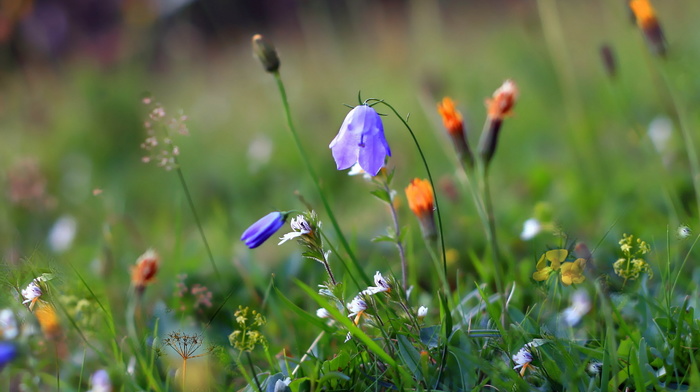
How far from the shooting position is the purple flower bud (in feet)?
3.92

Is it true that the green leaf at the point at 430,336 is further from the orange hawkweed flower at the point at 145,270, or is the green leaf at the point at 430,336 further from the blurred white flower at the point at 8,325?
the blurred white flower at the point at 8,325

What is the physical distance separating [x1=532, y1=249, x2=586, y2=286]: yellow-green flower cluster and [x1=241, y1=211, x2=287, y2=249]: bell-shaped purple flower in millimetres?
474

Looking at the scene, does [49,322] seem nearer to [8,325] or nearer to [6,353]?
[8,325]

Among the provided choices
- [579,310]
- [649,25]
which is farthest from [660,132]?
[579,310]

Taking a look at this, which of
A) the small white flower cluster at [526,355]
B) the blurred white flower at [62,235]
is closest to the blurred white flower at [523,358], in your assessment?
the small white flower cluster at [526,355]

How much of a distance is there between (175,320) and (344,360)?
0.67 m

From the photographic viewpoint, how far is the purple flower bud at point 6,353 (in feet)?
3.92

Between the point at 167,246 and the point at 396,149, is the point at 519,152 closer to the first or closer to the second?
the point at 396,149

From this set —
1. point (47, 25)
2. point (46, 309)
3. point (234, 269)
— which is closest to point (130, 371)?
point (46, 309)

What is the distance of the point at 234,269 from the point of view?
80.5 inches

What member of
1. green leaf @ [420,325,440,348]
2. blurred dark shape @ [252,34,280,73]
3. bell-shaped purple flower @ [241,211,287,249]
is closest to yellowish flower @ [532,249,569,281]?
green leaf @ [420,325,440,348]

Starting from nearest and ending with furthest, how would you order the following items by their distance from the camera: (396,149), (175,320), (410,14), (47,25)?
(175,320), (396,149), (410,14), (47,25)

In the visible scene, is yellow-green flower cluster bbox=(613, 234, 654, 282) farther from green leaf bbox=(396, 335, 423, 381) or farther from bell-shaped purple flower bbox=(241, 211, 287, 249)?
bell-shaped purple flower bbox=(241, 211, 287, 249)

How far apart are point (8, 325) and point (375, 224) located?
136 centimetres
